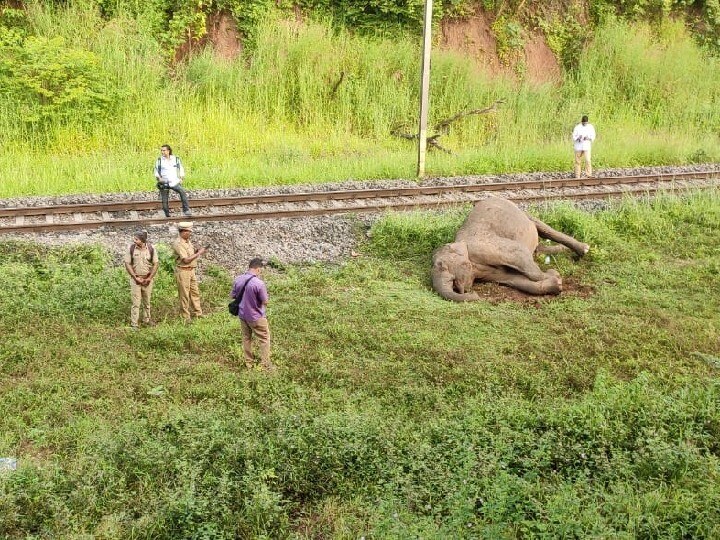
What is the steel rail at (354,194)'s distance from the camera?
13.3m

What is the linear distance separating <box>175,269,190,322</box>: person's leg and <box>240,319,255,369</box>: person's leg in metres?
1.49

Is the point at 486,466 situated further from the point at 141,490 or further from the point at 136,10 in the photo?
the point at 136,10

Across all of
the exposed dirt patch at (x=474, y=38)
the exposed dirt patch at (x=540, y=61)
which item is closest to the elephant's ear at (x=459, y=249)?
the exposed dirt patch at (x=474, y=38)

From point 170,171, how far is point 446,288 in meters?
4.87

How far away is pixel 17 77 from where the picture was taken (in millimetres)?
17703

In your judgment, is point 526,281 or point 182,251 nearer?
point 182,251

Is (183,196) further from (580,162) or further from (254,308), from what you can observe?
(580,162)

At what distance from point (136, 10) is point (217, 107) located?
3.77 m

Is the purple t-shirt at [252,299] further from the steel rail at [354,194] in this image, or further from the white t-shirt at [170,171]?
the steel rail at [354,194]

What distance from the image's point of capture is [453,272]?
11219mm

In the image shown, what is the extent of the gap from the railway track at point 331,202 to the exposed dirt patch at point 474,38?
809 cm

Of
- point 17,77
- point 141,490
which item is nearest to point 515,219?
point 141,490

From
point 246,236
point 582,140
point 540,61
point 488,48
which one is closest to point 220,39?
point 488,48

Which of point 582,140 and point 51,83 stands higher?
point 51,83
